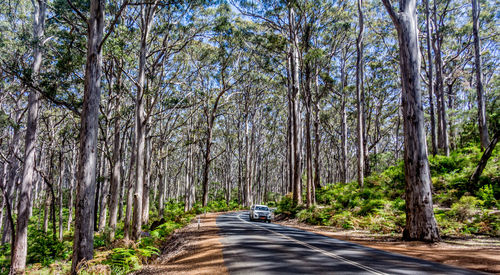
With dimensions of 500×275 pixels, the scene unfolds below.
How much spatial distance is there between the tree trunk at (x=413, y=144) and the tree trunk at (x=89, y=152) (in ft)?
31.6

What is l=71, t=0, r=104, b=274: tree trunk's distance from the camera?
7965 mm

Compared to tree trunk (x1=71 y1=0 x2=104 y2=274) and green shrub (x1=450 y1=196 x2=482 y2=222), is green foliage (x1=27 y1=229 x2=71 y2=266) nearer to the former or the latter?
tree trunk (x1=71 y1=0 x2=104 y2=274)

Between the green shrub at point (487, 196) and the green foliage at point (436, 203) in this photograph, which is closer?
the green foliage at point (436, 203)

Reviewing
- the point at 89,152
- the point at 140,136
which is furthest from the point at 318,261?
the point at 140,136

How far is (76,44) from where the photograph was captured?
52.5 feet

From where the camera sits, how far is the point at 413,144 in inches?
391

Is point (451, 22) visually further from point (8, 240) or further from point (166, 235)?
point (8, 240)

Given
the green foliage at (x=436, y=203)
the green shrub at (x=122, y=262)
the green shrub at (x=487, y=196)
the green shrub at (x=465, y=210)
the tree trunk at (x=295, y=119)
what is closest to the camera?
the green shrub at (x=122, y=262)

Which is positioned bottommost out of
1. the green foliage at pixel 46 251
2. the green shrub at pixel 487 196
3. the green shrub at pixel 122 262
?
the green foliage at pixel 46 251

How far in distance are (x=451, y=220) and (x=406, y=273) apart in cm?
748

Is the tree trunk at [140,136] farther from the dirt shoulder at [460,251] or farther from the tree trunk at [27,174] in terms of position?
the dirt shoulder at [460,251]

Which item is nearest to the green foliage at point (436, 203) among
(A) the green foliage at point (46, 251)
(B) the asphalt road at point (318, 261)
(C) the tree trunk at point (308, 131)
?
(C) the tree trunk at point (308, 131)

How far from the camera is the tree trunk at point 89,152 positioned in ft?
26.1

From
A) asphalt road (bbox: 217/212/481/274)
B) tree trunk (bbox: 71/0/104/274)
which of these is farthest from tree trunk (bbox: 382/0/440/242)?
tree trunk (bbox: 71/0/104/274)
